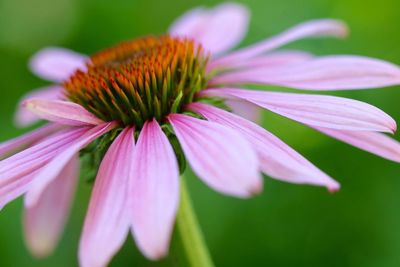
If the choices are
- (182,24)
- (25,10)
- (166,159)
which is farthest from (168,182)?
(25,10)

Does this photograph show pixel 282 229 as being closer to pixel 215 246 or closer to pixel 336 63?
pixel 215 246

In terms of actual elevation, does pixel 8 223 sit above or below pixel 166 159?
below

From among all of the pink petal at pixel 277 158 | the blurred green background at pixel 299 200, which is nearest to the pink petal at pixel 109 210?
the pink petal at pixel 277 158

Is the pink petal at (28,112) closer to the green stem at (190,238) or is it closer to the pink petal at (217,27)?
the pink petal at (217,27)

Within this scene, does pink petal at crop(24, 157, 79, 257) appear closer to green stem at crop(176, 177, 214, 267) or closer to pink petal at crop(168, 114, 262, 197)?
green stem at crop(176, 177, 214, 267)

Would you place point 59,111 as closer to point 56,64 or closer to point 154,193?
point 154,193

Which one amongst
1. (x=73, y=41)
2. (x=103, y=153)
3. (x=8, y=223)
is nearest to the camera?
(x=103, y=153)
